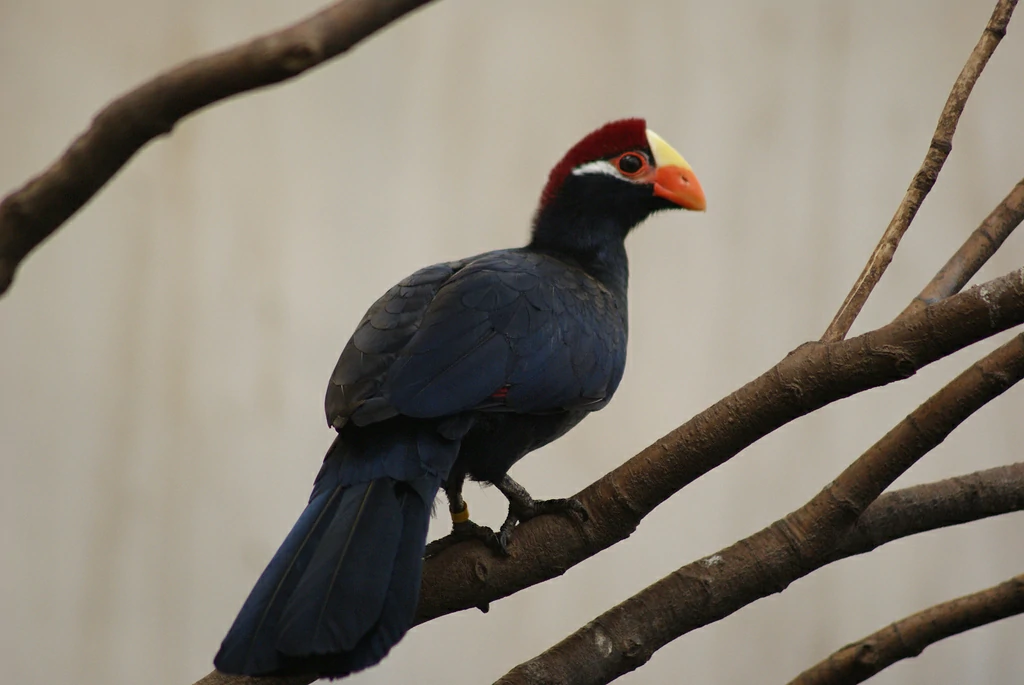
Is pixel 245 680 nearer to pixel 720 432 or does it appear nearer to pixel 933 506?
pixel 720 432

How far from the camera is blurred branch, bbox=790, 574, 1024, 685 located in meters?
1.55

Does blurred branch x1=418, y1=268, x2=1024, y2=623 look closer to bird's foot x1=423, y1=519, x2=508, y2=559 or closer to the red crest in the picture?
bird's foot x1=423, y1=519, x2=508, y2=559

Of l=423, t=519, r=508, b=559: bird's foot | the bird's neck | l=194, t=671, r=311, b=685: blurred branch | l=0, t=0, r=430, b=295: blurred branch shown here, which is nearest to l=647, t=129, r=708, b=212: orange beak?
the bird's neck

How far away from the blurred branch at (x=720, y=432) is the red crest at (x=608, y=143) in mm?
735

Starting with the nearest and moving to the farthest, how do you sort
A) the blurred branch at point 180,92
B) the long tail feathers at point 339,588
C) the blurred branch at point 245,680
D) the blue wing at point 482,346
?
1. the blurred branch at point 180,92
2. the long tail feathers at point 339,588
3. the blurred branch at point 245,680
4. the blue wing at point 482,346

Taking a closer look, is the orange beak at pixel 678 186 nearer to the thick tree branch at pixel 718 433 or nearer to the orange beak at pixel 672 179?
the orange beak at pixel 672 179

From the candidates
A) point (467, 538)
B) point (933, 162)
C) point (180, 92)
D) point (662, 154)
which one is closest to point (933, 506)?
point (933, 162)

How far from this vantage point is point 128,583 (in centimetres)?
270

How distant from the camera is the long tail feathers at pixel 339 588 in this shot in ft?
3.65

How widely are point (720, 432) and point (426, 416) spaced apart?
405 mm

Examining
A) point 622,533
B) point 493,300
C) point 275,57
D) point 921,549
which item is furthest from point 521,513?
point 921,549

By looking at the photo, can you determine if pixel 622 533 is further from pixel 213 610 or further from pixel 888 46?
pixel 888 46

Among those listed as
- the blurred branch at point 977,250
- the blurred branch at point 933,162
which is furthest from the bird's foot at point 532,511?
the blurred branch at point 977,250

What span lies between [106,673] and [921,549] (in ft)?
7.92
